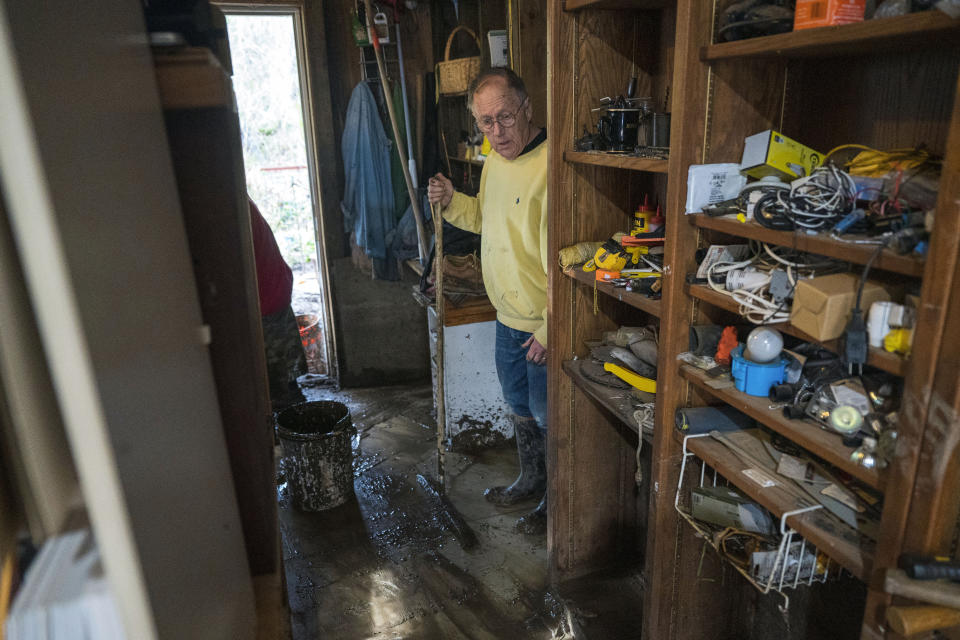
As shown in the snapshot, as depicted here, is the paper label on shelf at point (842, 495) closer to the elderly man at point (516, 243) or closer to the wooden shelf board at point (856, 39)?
the wooden shelf board at point (856, 39)

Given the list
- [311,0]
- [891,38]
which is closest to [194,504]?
[891,38]

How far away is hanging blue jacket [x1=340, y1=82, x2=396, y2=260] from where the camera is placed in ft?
12.4

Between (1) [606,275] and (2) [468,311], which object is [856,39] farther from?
(2) [468,311]

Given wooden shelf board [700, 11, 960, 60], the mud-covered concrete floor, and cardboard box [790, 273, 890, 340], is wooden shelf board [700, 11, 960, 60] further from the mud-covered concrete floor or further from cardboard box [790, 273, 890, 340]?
the mud-covered concrete floor

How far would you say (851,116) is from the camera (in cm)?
133

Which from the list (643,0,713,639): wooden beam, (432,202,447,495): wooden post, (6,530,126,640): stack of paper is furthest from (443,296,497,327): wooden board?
(6,530,126,640): stack of paper

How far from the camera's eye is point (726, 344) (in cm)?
141

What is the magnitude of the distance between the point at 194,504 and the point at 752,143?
1.21m

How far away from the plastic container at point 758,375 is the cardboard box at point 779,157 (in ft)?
1.24

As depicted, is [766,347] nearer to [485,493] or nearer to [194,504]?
[194,504]

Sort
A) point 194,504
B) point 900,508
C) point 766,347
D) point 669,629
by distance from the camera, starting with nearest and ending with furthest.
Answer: point 194,504, point 900,508, point 766,347, point 669,629

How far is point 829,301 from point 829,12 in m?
0.46

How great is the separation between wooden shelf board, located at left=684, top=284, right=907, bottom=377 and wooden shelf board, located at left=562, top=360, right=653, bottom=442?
46cm

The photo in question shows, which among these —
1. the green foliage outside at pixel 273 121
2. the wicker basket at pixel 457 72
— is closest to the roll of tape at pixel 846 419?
the wicker basket at pixel 457 72
